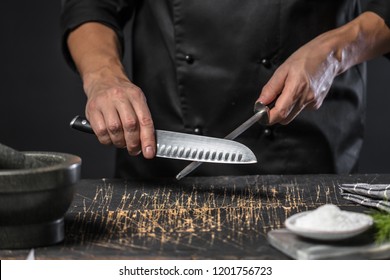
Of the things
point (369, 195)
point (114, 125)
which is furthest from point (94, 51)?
point (369, 195)

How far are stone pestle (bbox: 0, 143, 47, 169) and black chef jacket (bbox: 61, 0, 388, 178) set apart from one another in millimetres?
702

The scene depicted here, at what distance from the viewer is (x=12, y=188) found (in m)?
1.24

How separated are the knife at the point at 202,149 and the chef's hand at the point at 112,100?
0.09 ft

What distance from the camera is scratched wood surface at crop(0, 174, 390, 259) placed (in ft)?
4.16

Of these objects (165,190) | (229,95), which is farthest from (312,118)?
(165,190)

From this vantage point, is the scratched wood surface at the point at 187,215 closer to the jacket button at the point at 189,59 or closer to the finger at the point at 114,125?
the finger at the point at 114,125

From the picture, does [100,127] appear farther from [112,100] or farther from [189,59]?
[189,59]

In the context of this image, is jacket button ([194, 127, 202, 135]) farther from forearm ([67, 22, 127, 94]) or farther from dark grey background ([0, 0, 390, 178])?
dark grey background ([0, 0, 390, 178])

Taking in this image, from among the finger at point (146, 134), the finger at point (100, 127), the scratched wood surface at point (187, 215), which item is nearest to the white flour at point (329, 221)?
the scratched wood surface at point (187, 215)

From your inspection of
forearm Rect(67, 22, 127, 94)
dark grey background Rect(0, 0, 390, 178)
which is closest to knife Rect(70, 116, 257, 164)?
forearm Rect(67, 22, 127, 94)

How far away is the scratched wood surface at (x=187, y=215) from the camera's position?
1.27 metres

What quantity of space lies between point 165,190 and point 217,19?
1.65ft

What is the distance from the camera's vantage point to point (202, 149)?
166 cm

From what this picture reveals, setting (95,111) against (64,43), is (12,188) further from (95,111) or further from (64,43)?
(64,43)
